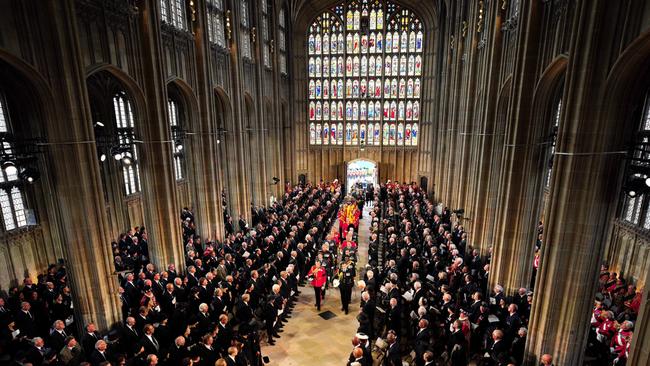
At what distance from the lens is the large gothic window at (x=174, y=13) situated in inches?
552

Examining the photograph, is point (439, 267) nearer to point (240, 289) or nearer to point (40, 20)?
point (240, 289)

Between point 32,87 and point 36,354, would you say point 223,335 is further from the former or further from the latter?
point 32,87

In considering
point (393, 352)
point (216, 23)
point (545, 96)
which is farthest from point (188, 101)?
point (545, 96)

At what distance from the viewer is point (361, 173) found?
33156 mm

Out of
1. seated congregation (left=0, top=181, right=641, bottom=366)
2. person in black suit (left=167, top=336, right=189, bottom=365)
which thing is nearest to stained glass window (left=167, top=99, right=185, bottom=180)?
seated congregation (left=0, top=181, right=641, bottom=366)

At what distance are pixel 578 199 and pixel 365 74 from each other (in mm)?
25339

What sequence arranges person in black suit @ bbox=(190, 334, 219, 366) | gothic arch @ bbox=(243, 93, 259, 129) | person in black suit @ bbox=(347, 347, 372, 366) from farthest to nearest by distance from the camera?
gothic arch @ bbox=(243, 93, 259, 129), person in black suit @ bbox=(190, 334, 219, 366), person in black suit @ bbox=(347, 347, 372, 366)

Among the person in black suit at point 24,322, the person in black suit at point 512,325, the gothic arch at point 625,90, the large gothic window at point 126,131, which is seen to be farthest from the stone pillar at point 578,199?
the large gothic window at point 126,131

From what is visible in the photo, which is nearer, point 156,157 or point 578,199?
point 578,199

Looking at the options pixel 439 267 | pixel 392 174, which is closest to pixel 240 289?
pixel 439 267

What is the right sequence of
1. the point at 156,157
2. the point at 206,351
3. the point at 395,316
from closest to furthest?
the point at 206,351
the point at 395,316
the point at 156,157

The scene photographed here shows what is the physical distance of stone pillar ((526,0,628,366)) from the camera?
7.02 meters

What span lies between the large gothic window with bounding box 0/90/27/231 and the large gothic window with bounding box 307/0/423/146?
2259 centimetres

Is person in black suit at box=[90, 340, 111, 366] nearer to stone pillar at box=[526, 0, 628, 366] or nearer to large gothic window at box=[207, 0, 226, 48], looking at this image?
stone pillar at box=[526, 0, 628, 366]
